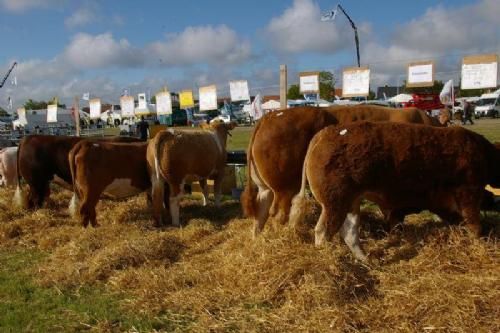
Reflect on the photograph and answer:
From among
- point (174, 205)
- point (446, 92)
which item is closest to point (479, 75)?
point (446, 92)

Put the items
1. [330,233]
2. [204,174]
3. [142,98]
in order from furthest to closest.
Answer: [142,98]
[204,174]
[330,233]

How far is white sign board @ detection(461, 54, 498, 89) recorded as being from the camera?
22.4ft

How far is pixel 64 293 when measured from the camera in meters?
4.39

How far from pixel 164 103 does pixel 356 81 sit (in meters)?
5.65

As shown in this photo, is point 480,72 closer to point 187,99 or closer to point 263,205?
point 263,205

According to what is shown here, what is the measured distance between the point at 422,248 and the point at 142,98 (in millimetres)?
12278

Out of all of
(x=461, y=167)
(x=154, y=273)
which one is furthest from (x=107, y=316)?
(x=461, y=167)

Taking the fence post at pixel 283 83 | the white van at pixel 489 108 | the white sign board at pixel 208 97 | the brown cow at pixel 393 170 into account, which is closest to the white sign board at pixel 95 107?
the white sign board at pixel 208 97

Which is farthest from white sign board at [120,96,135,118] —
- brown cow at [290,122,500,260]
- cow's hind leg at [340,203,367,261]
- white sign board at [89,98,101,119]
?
cow's hind leg at [340,203,367,261]

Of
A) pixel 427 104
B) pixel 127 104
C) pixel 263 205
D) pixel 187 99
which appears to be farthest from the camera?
pixel 427 104

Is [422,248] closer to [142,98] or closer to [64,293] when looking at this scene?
[64,293]

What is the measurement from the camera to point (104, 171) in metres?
6.75

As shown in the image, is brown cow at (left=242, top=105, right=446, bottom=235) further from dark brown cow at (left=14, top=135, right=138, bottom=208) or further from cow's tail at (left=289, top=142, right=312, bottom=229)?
dark brown cow at (left=14, top=135, right=138, bottom=208)

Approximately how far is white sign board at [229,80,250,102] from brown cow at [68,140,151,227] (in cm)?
329
